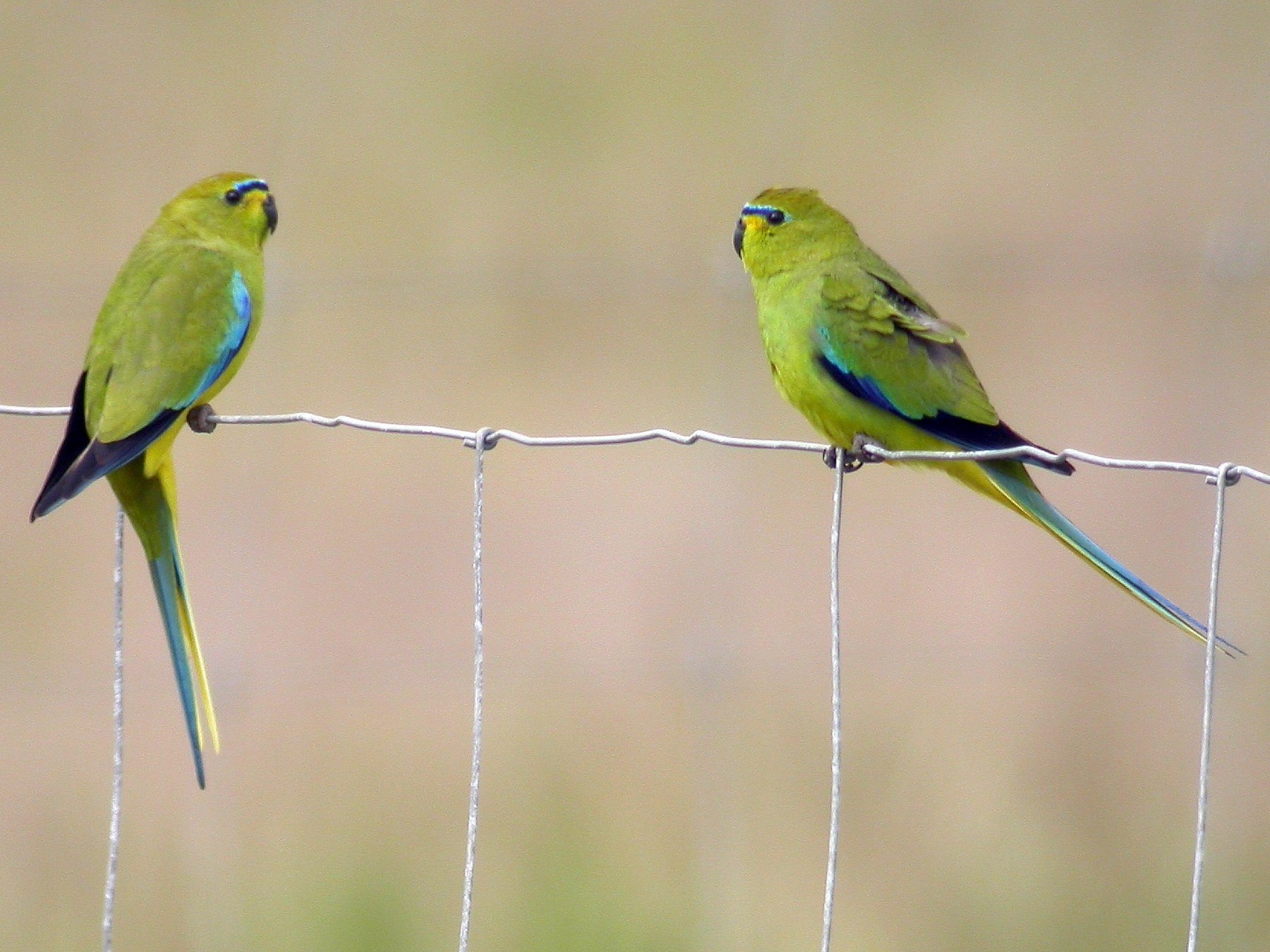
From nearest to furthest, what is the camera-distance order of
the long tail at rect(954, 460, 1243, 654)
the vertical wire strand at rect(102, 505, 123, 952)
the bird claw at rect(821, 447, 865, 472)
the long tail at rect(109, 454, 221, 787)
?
the vertical wire strand at rect(102, 505, 123, 952), the long tail at rect(954, 460, 1243, 654), the long tail at rect(109, 454, 221, 787), the bird claw at rect(821, 447, 865, 472)

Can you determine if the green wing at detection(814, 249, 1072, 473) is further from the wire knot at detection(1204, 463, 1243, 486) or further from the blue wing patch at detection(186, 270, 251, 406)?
the blue wing patch at detection(186, 270, 251, 406)

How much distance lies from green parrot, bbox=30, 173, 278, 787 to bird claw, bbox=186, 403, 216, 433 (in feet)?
0.18

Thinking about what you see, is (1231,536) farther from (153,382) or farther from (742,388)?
(153,382)

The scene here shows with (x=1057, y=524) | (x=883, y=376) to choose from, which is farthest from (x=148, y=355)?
(x=1057, y=524)

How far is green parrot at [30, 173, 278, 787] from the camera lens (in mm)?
3307

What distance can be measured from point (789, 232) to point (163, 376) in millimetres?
1400

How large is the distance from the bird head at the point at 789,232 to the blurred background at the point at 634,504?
2.20 meters

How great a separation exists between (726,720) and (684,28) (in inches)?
142

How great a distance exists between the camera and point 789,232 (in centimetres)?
398

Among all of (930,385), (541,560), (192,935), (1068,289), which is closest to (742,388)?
(541,560)

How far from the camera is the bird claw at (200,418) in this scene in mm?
3793

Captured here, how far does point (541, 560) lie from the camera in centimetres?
729

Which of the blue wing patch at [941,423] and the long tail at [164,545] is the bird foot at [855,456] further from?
the long tail at [164,545]

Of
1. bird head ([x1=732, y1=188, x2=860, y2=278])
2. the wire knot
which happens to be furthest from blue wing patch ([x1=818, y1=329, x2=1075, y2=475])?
the wire knot
